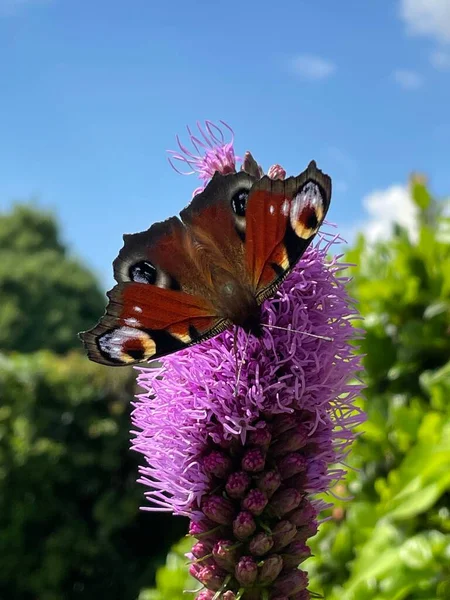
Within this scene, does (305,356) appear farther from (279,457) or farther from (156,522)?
(156,522)

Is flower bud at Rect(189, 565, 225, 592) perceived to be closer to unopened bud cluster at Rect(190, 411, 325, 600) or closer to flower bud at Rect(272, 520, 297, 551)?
unopened bud cluster at Rect(190, 411, 325, 600)

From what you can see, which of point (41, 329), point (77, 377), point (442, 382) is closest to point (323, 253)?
point (442, 382)

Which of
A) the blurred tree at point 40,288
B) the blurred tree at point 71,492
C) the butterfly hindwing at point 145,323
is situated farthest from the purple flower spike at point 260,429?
the blurred tree at point 40,288

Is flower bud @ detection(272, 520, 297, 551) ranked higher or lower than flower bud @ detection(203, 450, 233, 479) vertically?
lower

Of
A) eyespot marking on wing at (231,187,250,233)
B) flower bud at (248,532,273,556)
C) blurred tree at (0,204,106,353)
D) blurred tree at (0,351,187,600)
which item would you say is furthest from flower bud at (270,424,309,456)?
blurred tree at (0,204,106,353)

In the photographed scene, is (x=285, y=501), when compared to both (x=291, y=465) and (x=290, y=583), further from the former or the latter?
(x=290, y=583)

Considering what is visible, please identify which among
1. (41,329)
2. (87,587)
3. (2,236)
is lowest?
(87,587)

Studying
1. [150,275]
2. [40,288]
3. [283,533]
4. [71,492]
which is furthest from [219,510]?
[40,288]
